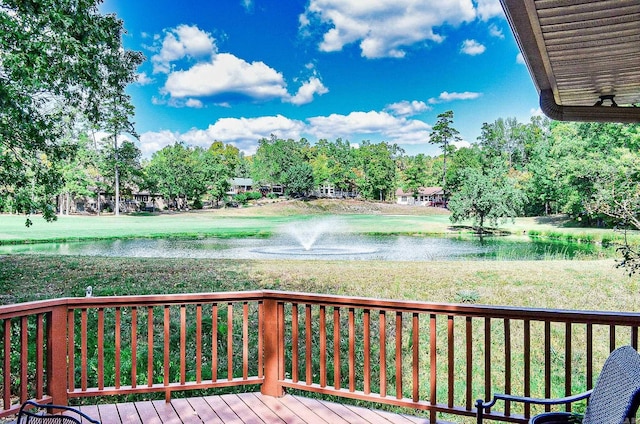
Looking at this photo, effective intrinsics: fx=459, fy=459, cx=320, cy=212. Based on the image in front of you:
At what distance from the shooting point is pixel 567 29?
1758mm

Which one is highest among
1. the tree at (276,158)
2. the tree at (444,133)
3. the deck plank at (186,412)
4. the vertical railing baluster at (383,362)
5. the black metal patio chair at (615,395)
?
the tree at (444,133)

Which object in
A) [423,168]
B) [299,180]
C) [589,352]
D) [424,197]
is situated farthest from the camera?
[423,168]

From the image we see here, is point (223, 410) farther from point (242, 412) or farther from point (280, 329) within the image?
point (280, 329)

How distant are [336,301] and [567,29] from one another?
1.76 meters

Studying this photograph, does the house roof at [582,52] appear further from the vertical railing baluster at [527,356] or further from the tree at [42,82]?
the tree at [42,82]

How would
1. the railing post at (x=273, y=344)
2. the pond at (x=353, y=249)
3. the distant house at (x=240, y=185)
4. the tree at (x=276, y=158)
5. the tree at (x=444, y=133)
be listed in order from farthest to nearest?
the tree at (x=444, y=133)
the tree at (x=276, y=158)
the distant house at (x=240, y=185)
the pond at (x=353, y=249)
the railing post at (x=273, y=344)

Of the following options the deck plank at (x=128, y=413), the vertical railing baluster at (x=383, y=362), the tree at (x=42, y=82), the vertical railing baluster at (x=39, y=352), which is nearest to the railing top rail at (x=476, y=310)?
the vertical railing baluster at (x=383, y=362)

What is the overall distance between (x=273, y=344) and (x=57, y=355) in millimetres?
1226

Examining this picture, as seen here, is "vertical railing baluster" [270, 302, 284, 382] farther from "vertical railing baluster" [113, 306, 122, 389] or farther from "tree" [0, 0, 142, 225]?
"tree" [0, 0, 142, 225]

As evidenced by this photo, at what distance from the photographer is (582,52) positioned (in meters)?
2.00

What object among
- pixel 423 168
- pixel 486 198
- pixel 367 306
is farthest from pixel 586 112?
pixel 423 168

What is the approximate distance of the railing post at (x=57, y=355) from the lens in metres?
2.58

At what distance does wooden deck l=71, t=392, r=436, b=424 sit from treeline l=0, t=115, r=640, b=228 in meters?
6.30

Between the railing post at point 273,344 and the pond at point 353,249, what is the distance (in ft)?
21.7
